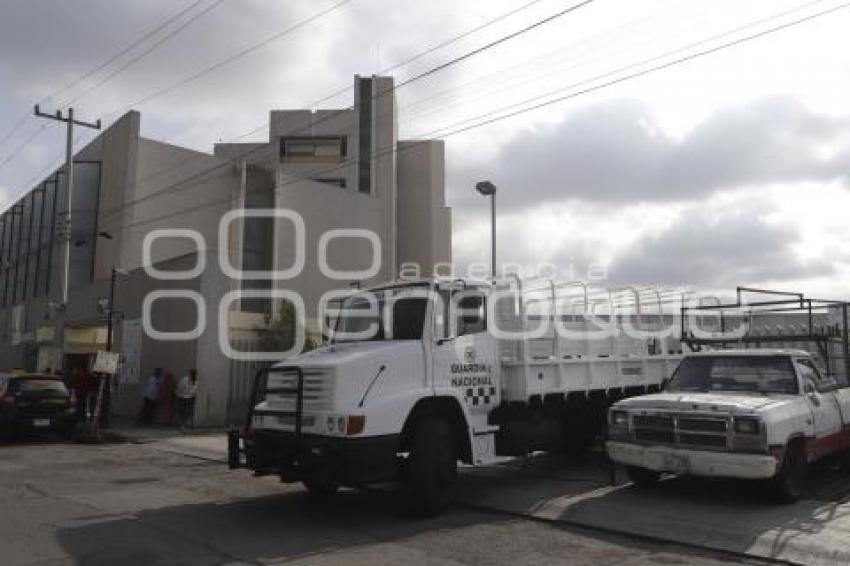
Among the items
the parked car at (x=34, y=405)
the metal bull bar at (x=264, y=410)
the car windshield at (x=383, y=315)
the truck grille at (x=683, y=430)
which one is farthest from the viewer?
the parked car at (x=34, y=405)

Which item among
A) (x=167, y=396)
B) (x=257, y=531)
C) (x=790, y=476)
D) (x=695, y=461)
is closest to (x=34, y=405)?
(x=167, y=396)

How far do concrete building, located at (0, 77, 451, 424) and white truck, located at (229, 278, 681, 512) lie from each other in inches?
491

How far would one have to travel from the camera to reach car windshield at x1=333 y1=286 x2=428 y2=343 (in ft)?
34.3

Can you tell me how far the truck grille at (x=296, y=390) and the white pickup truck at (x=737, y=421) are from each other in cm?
396

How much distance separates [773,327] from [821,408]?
506cm

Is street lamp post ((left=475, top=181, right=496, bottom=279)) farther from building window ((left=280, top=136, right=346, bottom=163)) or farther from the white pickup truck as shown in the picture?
building window ((left=280, top=136, right=346, bottom=163))

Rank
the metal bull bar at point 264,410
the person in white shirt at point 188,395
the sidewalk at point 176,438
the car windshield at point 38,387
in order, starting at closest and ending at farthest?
1. the metal bull bar at point 264,410
2. the sidewalk at point 176,438
3. the car windshield at point 38,387
4. the person in white shirt at point 188,395

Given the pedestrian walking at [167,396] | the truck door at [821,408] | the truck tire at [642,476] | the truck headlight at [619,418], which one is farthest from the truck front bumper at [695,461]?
the pedestrian walking at [167,396]

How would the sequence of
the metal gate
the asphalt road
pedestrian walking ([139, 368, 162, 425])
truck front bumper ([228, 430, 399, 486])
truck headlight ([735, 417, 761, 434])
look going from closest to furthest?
the asphalt road, truck front bumper ([228, 430, 399, 486]), truck headlight ([735, 417, 761, 434]), the metal gate, pedestrian walking ([139, 368, 162, 425])

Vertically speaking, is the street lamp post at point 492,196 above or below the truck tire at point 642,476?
above

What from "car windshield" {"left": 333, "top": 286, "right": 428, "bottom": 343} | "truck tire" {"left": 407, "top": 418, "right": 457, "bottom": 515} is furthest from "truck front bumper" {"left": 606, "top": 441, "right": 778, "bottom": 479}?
"car windshield" {"left": 333, "top": 286, "right": 428, "bottom": 343}

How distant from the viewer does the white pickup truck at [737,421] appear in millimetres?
9430

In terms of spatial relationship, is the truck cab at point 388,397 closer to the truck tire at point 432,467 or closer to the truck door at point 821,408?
the truck tire at point 432,467

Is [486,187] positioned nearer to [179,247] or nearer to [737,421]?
[737,421]
